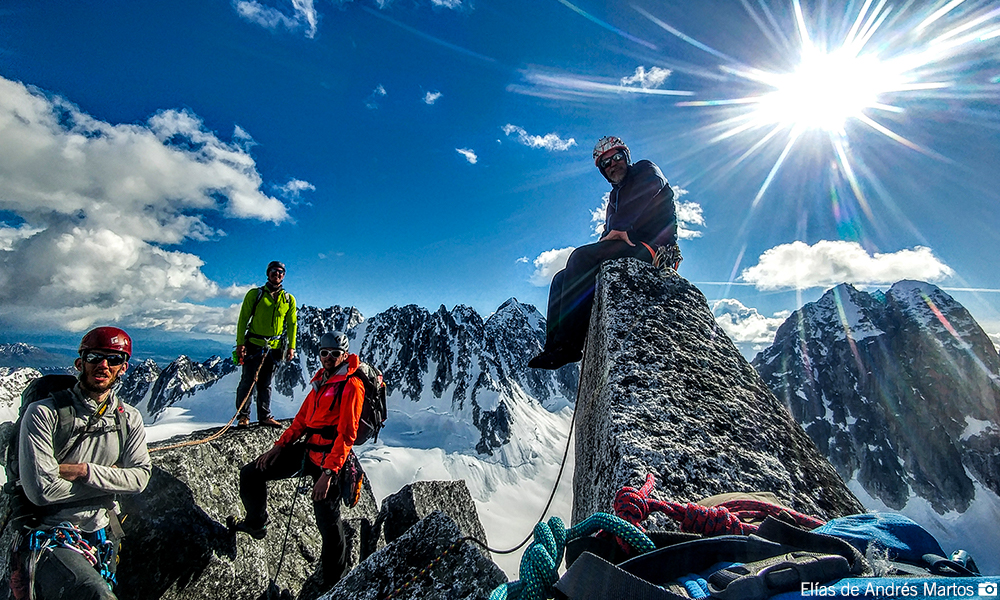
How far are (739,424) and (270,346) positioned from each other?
9.82m

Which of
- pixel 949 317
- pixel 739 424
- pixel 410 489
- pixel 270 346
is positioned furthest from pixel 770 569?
pixel 949 317

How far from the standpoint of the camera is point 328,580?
610cm

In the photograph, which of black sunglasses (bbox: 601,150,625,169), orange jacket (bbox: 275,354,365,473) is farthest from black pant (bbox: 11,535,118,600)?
black sunglasses (bbox: 601,150,625,169)

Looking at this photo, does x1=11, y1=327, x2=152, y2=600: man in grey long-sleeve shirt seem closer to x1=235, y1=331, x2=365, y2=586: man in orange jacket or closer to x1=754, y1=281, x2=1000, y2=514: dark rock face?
x1=235, y1=331, x2=365, y2=586: man in orange jacket

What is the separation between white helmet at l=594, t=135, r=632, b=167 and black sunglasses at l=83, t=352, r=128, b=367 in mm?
7001

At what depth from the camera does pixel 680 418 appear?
327 centimetres

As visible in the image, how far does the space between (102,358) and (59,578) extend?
220cm

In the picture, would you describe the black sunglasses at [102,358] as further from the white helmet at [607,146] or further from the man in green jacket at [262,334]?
the white helmet at [607,146]

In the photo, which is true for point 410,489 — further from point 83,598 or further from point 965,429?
point 965,429

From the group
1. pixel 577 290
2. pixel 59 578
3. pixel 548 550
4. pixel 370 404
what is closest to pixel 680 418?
pixel 548 550

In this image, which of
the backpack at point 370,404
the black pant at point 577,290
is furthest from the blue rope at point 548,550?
the backpack at point 370,404

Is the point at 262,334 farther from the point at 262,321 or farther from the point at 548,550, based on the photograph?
the point at 548,550

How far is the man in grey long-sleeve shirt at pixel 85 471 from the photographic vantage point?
13.2 ft

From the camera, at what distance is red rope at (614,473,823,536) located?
2168mm
